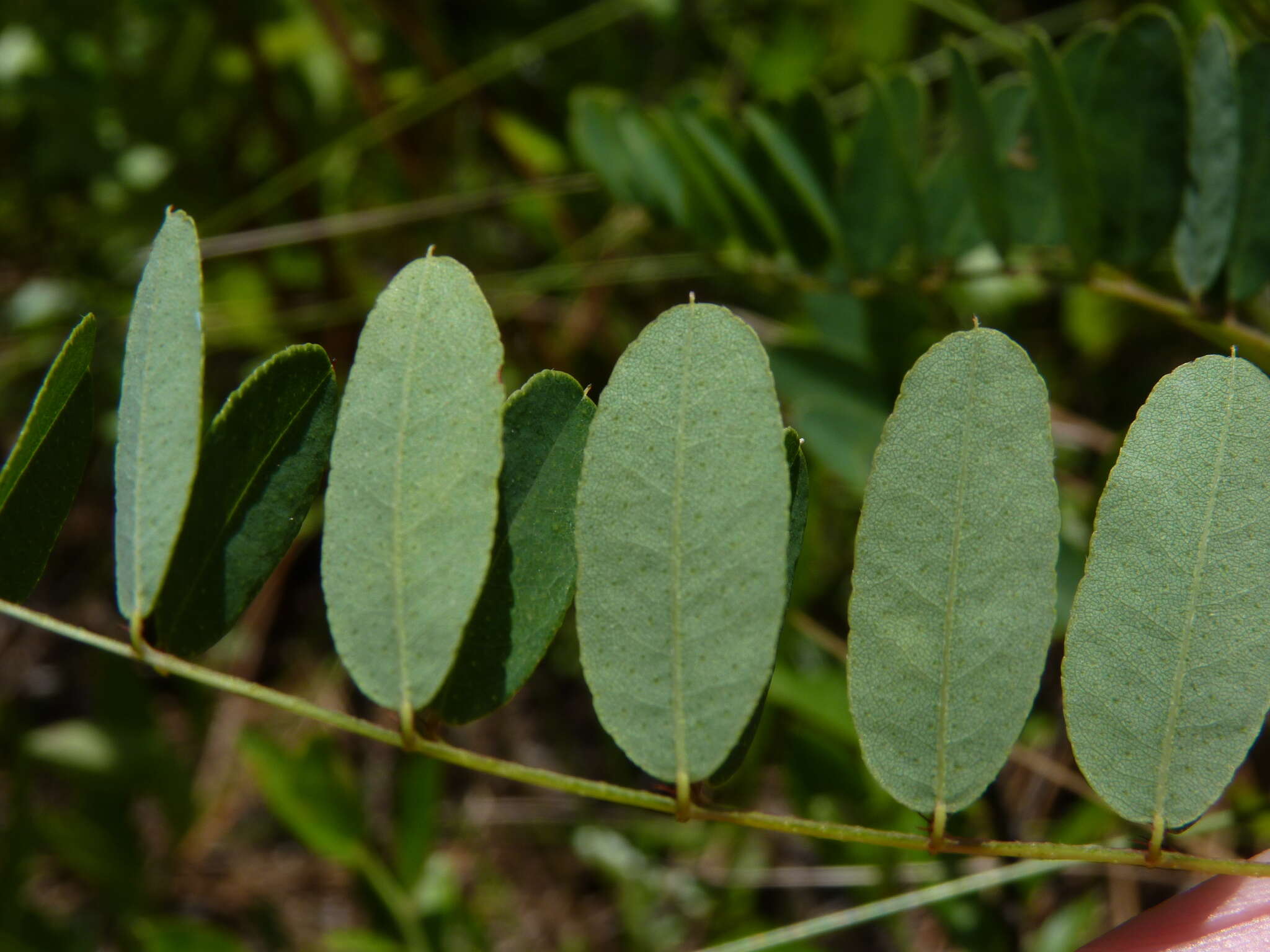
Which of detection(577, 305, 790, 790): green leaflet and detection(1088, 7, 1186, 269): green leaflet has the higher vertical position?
detection(1088, 7, 1186, 269): green leaflet

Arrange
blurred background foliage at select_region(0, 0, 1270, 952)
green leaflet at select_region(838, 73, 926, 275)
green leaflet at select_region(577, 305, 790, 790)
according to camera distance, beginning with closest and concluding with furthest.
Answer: green leaflet at select_region(577, 305, 790, 790) < green leaflet at select_region(838, 73, 926, 275) < blurred background foliage at select_region(0, 0, 1270, 952)

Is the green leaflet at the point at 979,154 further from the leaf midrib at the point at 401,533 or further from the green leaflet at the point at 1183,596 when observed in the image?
the leaf midrib at the point at 401,533

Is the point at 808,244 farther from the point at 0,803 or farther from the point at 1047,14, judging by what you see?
the point at 0,803

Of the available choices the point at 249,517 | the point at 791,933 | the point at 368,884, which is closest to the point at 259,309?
the point at 368,884

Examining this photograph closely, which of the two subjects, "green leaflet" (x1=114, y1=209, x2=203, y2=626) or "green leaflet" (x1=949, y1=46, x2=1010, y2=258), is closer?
"green leaflet" (x1=114, y1=209, x2=203, y2=626)

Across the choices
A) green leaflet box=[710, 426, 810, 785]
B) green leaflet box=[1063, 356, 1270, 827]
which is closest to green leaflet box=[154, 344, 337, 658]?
green leaflet box=[710, 426, 810, 785]

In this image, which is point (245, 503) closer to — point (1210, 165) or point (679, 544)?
point (679, 544)

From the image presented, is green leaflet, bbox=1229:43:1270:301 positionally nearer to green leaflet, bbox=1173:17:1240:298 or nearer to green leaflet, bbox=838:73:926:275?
green leaflet, bbox=1173:17:1240:298
